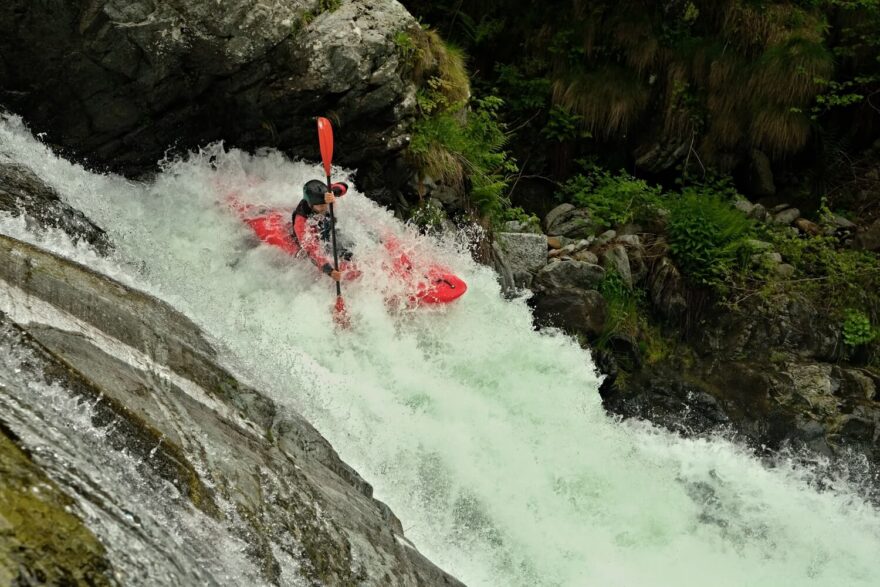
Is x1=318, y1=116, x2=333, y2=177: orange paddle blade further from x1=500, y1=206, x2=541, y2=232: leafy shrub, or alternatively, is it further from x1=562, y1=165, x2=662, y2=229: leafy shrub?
x1=562, y1=165, x2=662, y2=229: leafy shrub

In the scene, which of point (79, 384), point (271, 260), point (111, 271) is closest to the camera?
point (79, 384)

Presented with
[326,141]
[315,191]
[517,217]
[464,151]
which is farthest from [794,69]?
[315,191]

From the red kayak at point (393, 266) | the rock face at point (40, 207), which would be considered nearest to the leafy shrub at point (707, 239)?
the red kayak at point (393, 266)

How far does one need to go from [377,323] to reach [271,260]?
0.86 metres

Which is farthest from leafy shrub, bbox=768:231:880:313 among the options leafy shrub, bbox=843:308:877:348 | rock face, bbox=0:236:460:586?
rock face, bbox=0:236:460:586

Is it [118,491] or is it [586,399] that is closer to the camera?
[118,491]

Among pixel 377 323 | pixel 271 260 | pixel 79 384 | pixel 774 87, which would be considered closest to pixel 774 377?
pixel 774 87

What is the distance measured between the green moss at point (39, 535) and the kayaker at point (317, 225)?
11.5 ft

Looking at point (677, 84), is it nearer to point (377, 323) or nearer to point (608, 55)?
point (608, 55)

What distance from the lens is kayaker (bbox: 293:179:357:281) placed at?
536 cm

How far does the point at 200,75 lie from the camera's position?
5.33 m

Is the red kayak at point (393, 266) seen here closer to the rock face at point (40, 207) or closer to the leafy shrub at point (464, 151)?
the leafy shrub at point (464, 151)

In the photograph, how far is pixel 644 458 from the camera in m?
5.31

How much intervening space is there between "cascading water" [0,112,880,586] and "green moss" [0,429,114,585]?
160 centimetres
